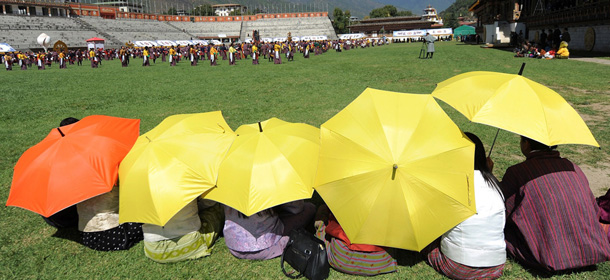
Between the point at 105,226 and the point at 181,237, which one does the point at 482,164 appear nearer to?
the point at 181,237

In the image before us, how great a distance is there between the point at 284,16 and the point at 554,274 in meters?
75.0

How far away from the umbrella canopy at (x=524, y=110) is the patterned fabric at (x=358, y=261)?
1280 millimetres

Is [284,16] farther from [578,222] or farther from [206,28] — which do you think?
[578,222]

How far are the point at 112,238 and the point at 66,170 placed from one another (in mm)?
826

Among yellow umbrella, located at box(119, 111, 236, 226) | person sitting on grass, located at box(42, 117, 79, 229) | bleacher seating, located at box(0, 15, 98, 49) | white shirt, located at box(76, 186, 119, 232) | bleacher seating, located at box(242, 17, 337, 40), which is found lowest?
person sitting on grass, located at box(42, 117, 79, 229)

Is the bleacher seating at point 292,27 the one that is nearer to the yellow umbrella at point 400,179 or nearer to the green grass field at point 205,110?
the green grass field at point 205,110

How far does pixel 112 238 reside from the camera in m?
3.35

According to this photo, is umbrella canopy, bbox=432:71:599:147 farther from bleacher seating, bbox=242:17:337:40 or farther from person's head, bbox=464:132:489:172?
bleacher seating, bbox=242:17:337:40

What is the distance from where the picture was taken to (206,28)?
239ft

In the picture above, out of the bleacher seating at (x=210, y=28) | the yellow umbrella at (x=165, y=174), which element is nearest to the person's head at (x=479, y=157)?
the yellow umbrella at (x=165, y=174)

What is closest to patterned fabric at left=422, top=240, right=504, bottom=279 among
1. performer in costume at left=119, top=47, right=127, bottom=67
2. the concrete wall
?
the concrete wall

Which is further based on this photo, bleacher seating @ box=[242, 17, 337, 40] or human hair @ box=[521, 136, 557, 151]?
bleacher seating @ box=[242, 17, 337, 40]

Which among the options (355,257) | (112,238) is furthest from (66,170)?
(355,257)

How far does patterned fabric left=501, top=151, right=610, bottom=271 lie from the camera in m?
2.58
